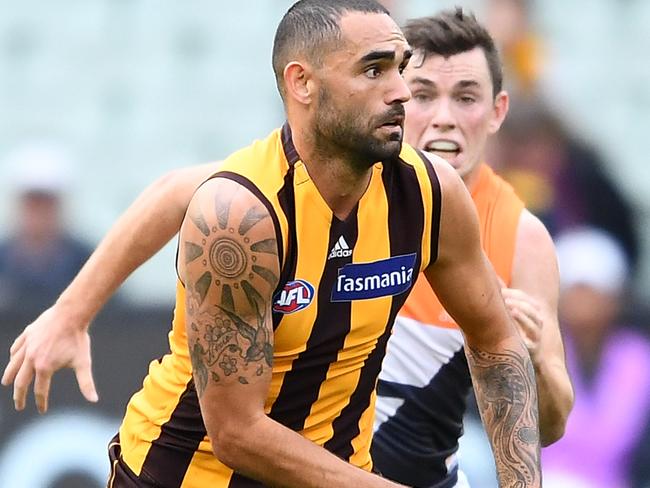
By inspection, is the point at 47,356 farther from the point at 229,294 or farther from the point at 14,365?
the point at 229,294

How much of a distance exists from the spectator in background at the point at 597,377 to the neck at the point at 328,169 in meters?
3.84

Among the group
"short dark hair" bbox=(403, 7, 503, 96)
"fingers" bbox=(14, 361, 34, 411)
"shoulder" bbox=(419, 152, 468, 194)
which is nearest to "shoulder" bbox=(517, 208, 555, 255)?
"short dark hair" bbox=(403, 7, 503, 96)

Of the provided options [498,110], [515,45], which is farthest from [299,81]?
[515,45]

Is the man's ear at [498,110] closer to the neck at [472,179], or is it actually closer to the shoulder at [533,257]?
the neck at [472,179]

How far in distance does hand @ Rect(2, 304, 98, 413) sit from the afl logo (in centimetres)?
107

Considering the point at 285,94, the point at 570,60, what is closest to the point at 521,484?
the point at 285,94

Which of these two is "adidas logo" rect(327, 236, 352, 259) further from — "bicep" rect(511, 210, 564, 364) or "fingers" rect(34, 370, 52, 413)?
"fingers" rect(34, 370, 52, 413)

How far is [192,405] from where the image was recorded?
409 centimetres

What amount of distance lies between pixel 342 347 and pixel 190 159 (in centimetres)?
558

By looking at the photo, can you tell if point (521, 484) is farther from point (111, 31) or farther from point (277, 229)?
point (111, 31)

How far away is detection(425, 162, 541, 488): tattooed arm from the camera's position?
403 centimetres

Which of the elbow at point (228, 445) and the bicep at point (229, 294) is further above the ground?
the bicep at point (229, 294)

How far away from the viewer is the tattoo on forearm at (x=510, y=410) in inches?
159

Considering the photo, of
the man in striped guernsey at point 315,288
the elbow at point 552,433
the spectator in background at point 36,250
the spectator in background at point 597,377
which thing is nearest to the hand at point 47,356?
the man in striped guernsey at point 315,288
